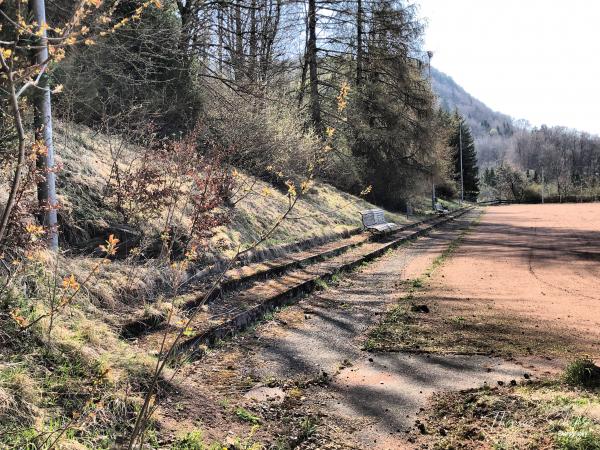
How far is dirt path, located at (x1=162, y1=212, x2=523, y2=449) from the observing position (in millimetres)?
3824

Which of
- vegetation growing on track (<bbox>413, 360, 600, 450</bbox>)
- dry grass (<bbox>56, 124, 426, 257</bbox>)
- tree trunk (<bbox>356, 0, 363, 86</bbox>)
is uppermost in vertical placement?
tree trunk (<bbox>356, 0, 363, 86</bbox>)

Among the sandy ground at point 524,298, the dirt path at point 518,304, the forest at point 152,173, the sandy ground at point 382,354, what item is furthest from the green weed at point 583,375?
the forest at point 152,173

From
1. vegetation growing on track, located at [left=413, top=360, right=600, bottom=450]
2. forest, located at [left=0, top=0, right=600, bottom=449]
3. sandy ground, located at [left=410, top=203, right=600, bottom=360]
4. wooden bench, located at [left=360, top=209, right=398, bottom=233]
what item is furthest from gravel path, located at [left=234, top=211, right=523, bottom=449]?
wooden bench, located at [left=360, top=209, right=398, bottom=233]

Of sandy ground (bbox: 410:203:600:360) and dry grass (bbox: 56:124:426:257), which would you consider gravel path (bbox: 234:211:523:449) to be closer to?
sandy ground (bbox: 410:203:600:360)

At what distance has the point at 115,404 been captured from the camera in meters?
3.54

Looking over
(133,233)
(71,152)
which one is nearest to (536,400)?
(133,233)

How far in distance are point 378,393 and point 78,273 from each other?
3.48 meters

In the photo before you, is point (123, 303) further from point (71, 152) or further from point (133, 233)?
point (71, 152)

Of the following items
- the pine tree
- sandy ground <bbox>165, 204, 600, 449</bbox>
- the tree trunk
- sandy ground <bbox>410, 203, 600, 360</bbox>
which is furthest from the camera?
the pine tree

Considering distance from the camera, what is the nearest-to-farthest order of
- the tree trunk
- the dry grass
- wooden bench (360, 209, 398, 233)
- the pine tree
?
the dry grass, wooden bench (360, 209, 398, 233), the tree trunk, the pine tree

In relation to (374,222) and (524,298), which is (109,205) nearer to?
(524,298)

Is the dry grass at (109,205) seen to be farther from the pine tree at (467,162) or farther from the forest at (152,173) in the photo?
the pine tree at (467,162)

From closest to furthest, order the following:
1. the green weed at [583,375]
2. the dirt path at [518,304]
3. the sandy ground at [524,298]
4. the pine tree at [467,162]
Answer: the green weed at [583,375], the dirt path at [518,304], the sandy ground at [524,298], the pine tree at [467,162]

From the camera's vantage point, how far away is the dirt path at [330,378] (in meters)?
3.82
